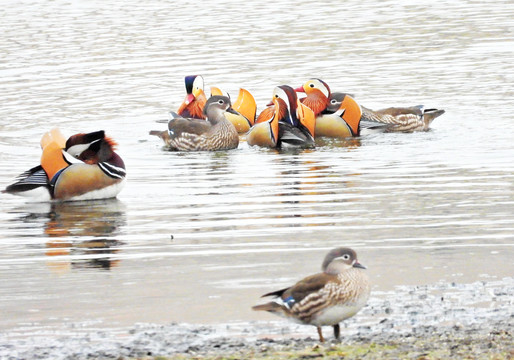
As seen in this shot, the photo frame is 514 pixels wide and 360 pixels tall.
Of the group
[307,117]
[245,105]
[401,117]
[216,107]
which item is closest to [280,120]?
[307,117]

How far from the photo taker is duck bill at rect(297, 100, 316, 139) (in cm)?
1975

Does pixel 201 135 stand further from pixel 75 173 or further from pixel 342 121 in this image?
pixel 75 173

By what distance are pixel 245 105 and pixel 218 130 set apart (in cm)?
177

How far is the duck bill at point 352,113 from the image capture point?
65.9 feet

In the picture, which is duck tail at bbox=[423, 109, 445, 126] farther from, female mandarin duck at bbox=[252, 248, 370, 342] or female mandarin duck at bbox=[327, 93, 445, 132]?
female mandarin duck at bbox=[252, 248, 370, 342]

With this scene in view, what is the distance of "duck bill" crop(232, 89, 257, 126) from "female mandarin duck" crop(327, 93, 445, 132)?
5.12 ft

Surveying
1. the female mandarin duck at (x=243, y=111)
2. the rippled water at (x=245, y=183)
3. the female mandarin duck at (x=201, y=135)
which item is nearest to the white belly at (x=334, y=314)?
the rippled water at (x=245, y=183)

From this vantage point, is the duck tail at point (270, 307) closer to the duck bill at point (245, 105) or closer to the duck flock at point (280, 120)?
the duck flock at point (280, 120)

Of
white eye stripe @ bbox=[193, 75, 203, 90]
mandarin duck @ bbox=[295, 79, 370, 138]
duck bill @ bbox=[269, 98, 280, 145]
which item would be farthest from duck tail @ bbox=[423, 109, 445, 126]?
white eye stripe @ bbox=[193, 75, 203, 90]

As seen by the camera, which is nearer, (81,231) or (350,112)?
(81,231)

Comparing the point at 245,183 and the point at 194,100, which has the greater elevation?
the point at 194,100

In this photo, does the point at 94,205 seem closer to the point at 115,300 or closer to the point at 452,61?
the point at 115,300

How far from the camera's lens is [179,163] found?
60.2 feet

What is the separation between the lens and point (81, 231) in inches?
519
